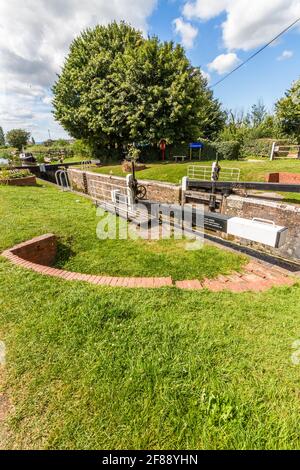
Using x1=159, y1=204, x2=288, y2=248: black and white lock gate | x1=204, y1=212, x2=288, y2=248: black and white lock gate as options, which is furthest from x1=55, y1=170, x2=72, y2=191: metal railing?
x1=204, y1=212, x2=288, y2=248: black and white lock gate

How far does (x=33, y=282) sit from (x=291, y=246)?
5.75m

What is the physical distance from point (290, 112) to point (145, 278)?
78.7 ft

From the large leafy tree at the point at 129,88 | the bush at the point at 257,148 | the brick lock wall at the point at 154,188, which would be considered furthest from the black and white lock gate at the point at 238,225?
the bush at the point at 257,148

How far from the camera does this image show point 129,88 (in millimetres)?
17359

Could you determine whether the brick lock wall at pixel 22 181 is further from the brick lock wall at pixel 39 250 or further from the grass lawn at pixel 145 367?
the grass lawn at pixel 145 367

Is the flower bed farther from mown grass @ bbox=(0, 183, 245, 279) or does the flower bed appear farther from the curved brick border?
the curved brick border

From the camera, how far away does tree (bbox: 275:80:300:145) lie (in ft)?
62.2

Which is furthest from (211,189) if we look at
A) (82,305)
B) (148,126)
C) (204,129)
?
(204,129)

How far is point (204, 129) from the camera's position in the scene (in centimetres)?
3064

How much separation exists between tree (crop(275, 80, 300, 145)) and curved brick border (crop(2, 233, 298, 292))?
21584 mm

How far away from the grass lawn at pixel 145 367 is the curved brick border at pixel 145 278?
277 millimetres

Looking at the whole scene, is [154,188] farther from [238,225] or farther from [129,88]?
[129,88]

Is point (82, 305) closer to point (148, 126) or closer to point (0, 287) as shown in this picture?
point (0, 287)

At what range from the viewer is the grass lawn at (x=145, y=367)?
157cm
